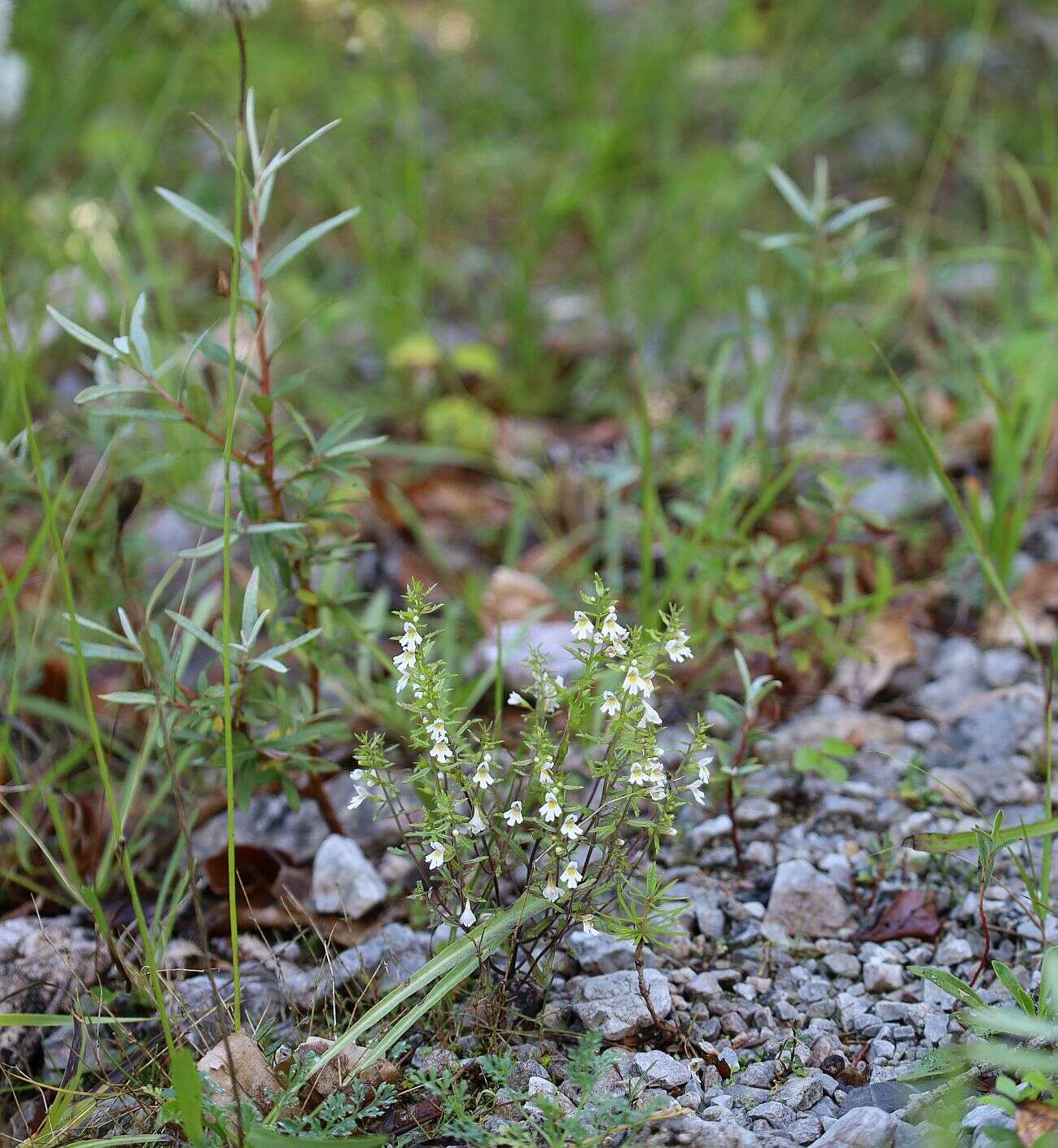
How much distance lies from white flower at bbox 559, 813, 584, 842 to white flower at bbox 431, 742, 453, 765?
149mm

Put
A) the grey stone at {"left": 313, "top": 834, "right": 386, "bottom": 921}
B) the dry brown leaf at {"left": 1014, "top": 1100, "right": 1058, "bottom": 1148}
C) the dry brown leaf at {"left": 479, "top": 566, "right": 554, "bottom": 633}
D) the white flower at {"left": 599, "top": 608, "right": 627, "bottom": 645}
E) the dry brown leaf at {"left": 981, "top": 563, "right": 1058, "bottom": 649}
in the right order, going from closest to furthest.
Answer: the dry brown leaf at {"left": 1014, "top": 1100, "right": 1058, "bottom": 1148}
the white flower at {"left": 599, "top": 608, "right": 627, "bottom": 645}
the grey stone at {"left": 313, "top": 834, "right": 386, "bottom": 921}
the dry brown leaf at {"left": 981, "top": 563, "right": 1058, "bottom": 649}
the dry brown leaf at {"left": 479, "top": 566, "right": 554, "bottom": 633}

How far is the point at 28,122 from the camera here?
3322 millimetres

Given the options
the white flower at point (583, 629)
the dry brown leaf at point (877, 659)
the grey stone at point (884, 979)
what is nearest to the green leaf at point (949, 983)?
the grey stone at point (884, 979)

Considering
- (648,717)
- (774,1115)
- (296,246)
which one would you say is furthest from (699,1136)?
(296,246)

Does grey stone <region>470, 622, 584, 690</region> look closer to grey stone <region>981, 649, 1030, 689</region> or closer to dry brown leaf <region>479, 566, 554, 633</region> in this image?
dry brown leaf <region>479, 566, 554, 633</region>

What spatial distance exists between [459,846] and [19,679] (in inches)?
41.8

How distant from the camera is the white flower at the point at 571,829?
3.87 ft

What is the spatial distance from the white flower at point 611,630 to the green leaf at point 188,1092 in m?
0.60

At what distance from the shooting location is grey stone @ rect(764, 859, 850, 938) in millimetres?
1443

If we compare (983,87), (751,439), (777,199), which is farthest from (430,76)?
(751,439)

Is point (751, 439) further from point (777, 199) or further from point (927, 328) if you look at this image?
point (777, 199)

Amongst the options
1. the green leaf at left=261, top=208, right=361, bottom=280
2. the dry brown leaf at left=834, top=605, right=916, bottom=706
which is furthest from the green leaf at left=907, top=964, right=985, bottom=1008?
the green leaf at left=261, top=208, right=361, bottom=280

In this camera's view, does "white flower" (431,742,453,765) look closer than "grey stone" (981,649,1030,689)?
Yes

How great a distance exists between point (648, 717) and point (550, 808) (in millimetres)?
146
